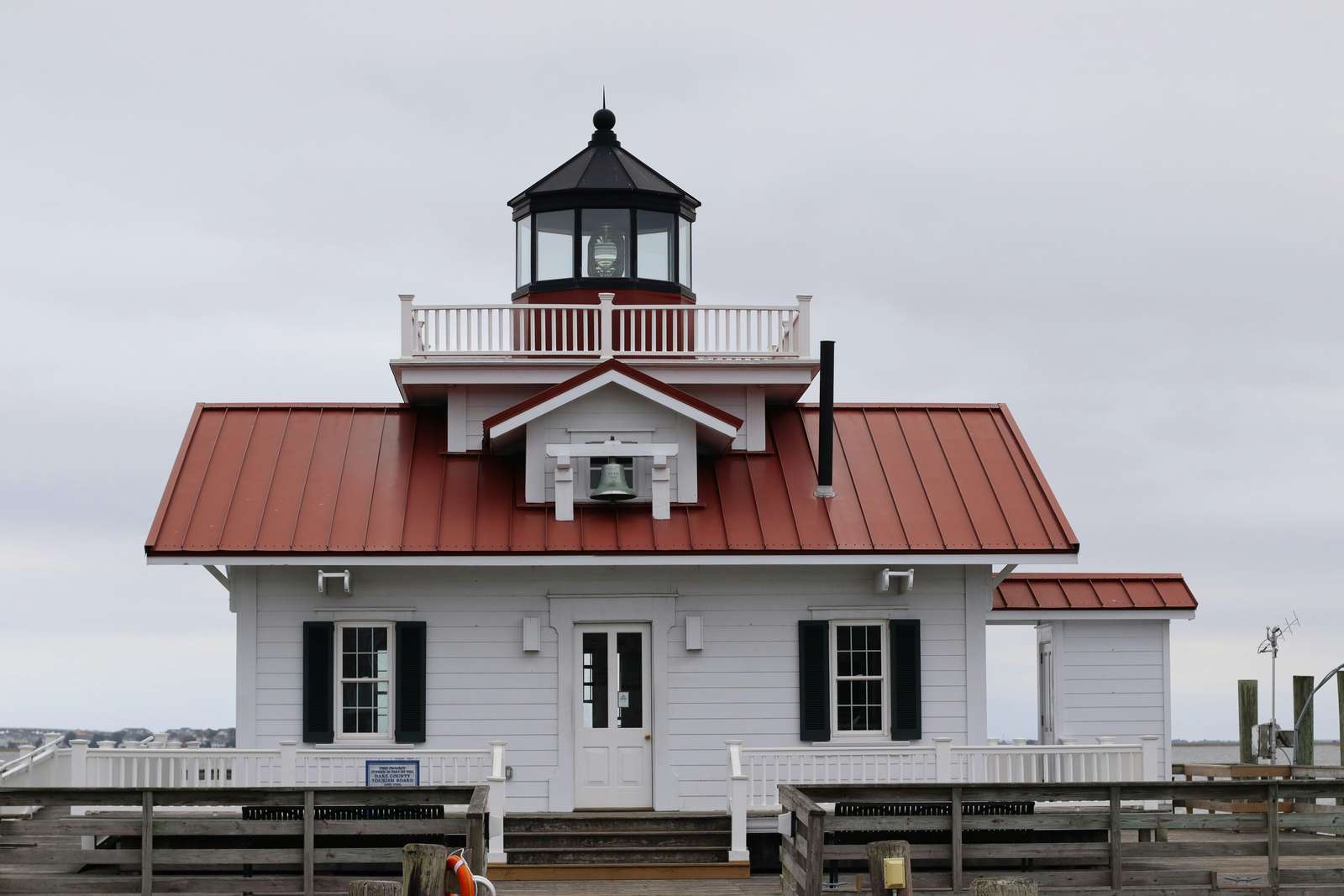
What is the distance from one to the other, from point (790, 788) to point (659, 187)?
10141 mm

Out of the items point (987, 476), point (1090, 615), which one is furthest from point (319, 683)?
point (1090, 615)

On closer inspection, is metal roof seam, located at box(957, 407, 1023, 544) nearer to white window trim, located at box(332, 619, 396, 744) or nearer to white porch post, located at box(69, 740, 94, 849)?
white window trim, located at box(332, 619, 396, 744)

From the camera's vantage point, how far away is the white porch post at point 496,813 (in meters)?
19.8

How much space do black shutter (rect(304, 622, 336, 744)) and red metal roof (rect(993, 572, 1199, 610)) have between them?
9065 mm

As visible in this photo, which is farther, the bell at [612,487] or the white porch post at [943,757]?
the bell at [612,487]

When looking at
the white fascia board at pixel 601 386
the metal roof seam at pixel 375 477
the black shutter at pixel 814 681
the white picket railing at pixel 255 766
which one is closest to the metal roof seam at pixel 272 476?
the metal roof seam at pixel 375 477

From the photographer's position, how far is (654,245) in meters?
25.2

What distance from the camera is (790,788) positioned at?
17766mm

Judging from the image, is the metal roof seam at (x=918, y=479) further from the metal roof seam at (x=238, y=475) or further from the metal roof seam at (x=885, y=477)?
the metal roof seam at (x=238, y=475)

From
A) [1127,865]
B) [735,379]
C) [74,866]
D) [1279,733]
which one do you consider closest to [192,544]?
[74,866]

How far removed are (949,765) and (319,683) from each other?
722 cm

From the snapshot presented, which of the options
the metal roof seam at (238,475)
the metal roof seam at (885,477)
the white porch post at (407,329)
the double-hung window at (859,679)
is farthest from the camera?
the white porch post at (407,329)

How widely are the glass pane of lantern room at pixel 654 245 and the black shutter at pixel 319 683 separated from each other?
663cm

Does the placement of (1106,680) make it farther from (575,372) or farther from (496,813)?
(496,813)
